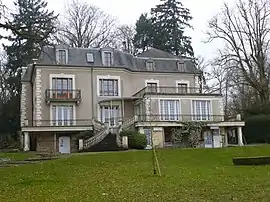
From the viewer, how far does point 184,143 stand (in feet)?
113

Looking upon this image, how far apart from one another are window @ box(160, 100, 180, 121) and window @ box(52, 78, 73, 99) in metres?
8.14

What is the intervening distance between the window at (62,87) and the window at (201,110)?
10845 millimetres

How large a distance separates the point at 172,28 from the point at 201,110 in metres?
19.6

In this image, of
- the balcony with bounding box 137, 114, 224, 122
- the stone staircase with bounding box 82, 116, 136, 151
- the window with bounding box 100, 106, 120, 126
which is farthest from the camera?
the window with bounding box 100, 106, 120, 126

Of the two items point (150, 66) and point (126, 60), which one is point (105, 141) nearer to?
point (126, 60)

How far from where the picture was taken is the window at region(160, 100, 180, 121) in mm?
35250

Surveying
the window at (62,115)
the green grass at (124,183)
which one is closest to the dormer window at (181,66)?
the window at (62,115)

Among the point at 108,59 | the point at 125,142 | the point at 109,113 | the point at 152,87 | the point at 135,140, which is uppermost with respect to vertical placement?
the point at 108,59

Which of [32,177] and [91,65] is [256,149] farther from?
[91,65]

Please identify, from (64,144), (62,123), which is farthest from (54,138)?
(62,123)

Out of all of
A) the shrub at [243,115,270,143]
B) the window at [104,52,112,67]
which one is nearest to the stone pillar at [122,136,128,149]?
the window at [104,52,112,67]

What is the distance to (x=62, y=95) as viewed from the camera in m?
36.2

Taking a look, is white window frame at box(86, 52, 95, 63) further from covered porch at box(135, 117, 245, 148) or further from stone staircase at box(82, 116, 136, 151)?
covered porch at box(135, 117, 245, 148)

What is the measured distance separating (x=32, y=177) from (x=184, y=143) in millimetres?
20718
